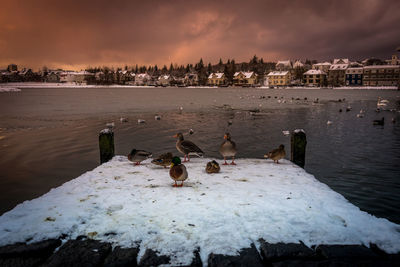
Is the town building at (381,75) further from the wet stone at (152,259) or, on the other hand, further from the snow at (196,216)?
the wet stone at (152,259)

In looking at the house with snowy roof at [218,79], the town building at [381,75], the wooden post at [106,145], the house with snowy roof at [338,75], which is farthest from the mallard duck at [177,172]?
the house with snowy roof at [338,75]

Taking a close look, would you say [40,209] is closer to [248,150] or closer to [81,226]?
[81,226]

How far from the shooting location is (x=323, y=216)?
5.20 metres

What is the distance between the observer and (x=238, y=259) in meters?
3.86

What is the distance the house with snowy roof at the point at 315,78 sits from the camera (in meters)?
165

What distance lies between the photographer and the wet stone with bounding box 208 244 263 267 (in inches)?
148

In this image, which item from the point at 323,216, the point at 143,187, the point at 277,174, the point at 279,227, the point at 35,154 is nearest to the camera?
the point at 279,227

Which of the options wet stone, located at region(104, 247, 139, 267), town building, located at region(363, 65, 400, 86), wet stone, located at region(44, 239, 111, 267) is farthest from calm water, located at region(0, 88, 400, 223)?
town building, located at region(363, 65, 400, 86)

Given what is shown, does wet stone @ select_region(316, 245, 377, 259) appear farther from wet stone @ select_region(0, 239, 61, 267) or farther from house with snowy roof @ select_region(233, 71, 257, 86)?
house with snowy roof @ select_region(233, 71, 257, 86)

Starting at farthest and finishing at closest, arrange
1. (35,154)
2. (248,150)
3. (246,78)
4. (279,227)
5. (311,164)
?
(246,78) → (248,150) → (35,154) → (311,164) → (279,227)

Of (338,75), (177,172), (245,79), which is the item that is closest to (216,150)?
(177,172)

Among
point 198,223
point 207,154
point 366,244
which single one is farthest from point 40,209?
point 207,154

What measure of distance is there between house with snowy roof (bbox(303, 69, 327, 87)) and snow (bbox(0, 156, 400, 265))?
17778 centimetres

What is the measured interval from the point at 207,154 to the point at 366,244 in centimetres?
1026
